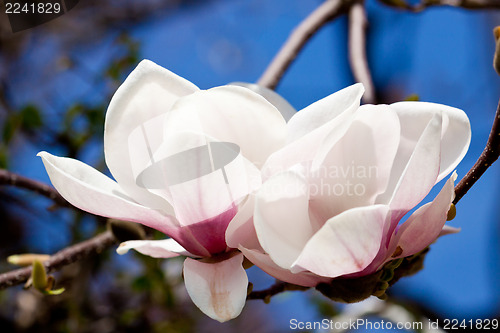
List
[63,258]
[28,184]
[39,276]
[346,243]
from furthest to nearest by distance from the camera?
[28,184], [63,258], [39,276], [346,243]

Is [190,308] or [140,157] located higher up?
[140,157]

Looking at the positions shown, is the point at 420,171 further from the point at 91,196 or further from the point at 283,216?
the point at 91,196

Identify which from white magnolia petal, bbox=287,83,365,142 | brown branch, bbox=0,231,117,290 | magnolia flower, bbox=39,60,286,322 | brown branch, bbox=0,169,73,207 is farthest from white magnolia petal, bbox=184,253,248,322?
brown branch, bbox=0,169,73,207

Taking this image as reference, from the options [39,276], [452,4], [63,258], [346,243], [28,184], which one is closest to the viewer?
[346,243]

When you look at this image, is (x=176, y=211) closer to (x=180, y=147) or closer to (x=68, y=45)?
(x=180, y=147)

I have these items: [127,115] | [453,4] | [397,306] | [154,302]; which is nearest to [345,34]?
[453,4]

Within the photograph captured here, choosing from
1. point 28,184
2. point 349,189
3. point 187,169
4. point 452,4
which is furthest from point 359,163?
point 452,4

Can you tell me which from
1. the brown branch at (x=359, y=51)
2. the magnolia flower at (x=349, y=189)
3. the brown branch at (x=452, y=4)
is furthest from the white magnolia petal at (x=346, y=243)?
the brown branch at (x=452, y=4)

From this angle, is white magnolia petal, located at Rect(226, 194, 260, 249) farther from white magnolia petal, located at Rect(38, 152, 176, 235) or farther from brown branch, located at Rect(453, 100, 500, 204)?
brown branch, located at Rect(453, 100, 500, 204)
